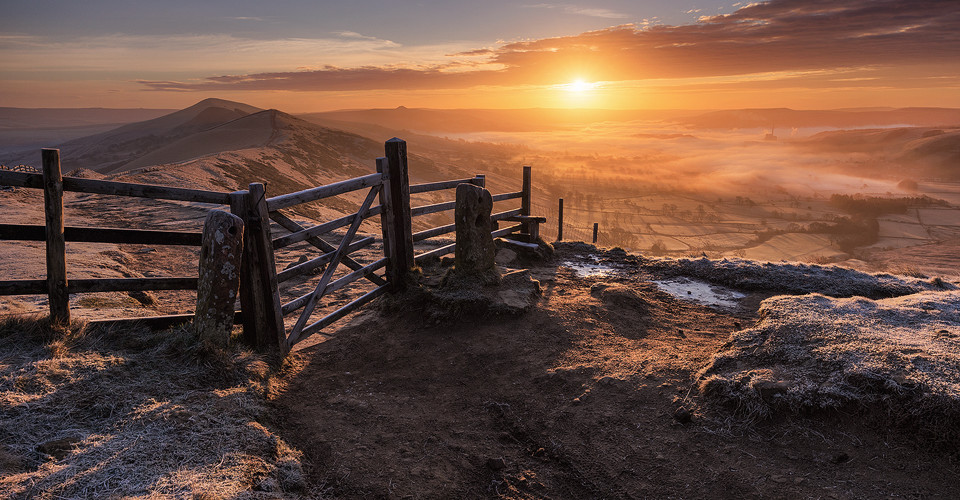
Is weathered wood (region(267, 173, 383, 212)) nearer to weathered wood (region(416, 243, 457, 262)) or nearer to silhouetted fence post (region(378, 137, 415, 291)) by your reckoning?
silhouetted fence post (region(378, 137, 415, 291))

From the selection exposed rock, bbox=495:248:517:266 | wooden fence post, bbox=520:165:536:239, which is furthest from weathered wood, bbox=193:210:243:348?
wooden fence post, bbox=520:165:536:239

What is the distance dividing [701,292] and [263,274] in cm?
739

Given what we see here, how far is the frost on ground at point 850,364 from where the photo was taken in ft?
13.8

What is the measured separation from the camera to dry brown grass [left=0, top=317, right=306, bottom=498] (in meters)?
3.24

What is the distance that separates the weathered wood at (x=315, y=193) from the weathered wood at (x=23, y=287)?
7.26ft

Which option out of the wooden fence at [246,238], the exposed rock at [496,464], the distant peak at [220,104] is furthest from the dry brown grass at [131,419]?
the distant peak at [220,104]

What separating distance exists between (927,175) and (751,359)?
161m

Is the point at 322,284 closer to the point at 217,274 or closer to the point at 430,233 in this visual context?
the point at 217,274

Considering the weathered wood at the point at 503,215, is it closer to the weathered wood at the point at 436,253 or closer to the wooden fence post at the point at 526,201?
the wooden fence post at the point at 526,201

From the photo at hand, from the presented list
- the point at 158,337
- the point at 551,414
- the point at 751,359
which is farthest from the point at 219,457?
the point at 751,359

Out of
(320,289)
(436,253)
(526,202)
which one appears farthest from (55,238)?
(526,202)

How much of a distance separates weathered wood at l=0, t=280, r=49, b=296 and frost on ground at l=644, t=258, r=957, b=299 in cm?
977

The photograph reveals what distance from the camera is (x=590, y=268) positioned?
10.4 meters

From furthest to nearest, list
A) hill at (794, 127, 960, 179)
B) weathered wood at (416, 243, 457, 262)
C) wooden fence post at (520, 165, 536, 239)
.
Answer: hill at (794, 127, 960, 179) < wooden fence post at (520, 165, 536, 239) < weathered wood at (416, 243, 457, 262)
